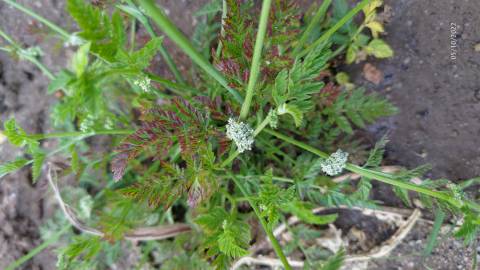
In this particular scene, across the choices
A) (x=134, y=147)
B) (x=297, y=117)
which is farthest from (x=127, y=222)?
(x=297, y=117)

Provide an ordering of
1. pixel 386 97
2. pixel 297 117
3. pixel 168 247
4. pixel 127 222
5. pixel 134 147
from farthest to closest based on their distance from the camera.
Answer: pixel 168 247
pixel 386 97
pixel 127 222
pixel 134 147
pixel 297 117

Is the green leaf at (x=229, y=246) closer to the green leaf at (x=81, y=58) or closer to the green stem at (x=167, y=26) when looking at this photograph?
the green stem at (x=167, y=26)

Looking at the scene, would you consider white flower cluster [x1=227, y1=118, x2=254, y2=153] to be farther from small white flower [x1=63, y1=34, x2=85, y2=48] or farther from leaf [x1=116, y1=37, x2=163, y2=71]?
small white flower [x1=63, y1=34, x2=85, y2=48]

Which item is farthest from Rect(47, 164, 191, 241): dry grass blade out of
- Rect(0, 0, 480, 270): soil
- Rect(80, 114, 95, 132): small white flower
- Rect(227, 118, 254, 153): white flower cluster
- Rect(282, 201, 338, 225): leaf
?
Rect(227, 118, 254, 153): white flower cluster

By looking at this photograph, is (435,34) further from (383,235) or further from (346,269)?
(346,269)

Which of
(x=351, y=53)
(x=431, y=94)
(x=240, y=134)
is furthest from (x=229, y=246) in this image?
(x=431, y=94)

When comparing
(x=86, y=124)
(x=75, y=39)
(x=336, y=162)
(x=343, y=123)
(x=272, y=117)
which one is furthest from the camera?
(x=343, y=123)

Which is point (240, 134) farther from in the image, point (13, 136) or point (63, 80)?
point (13, 136)

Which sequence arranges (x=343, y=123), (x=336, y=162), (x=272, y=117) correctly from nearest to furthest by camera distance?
(x=272, y=117) < (x=336, y=162) < (x=343, y=123)
